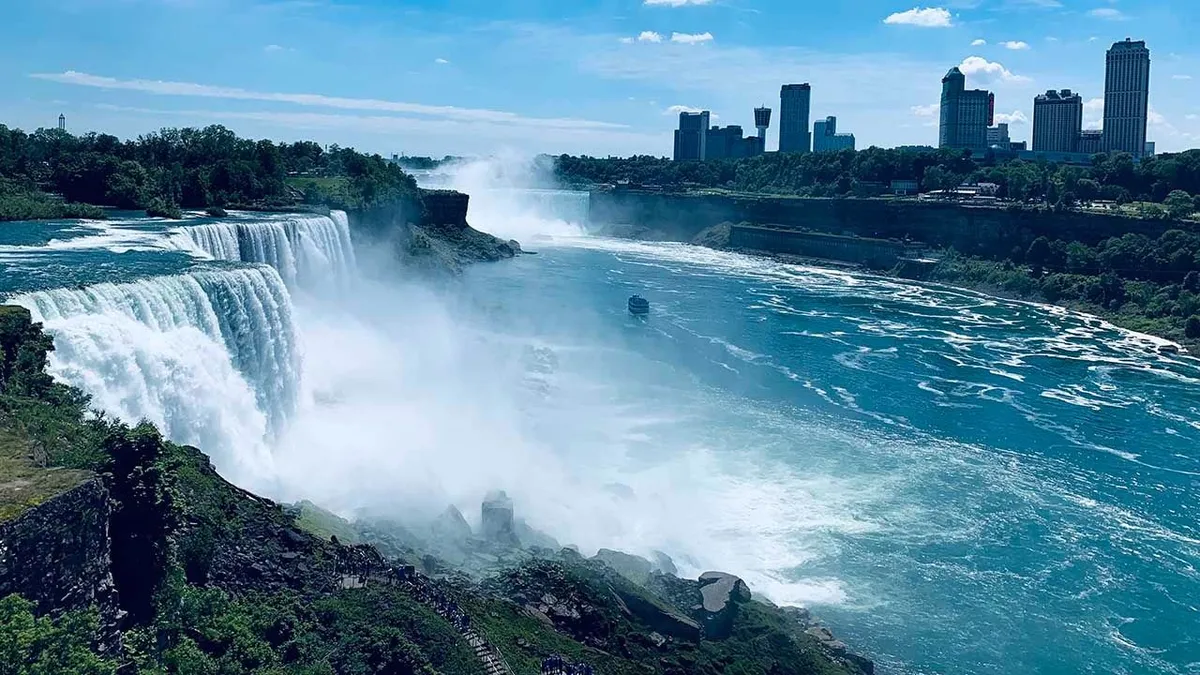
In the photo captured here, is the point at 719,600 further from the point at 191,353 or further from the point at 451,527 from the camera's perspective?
the point at 191,353

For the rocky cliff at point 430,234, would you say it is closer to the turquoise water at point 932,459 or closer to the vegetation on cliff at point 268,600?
the turquoise water at point 932,459

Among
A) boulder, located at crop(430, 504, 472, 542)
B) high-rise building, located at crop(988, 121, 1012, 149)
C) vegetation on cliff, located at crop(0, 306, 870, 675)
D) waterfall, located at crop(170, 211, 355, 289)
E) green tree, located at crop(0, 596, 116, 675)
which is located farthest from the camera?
high-rise building, located at crop(988, 121, 1012, 149)

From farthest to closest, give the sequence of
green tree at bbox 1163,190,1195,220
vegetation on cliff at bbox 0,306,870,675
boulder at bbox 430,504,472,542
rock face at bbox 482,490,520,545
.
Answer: green tree at bbox 1163,190,1195,220
rock face at bbox 482,490,520,545
boulder at bbox 430,504,472,542
vegetation on cliff at bbox 0,306,870,675

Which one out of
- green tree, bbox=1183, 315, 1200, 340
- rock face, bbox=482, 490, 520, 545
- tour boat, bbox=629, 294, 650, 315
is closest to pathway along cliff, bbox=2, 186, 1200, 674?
rock face, bbox=482, 490, 520, 545

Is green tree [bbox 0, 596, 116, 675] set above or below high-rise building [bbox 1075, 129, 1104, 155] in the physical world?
below

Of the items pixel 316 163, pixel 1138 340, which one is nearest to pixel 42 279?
pixel 1138 340

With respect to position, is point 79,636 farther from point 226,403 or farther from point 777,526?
point 777,526

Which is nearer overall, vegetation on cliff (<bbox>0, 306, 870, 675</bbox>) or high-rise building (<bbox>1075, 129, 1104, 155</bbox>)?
vegetation on cliff (<bbox>0, 306, 870, 675</bbox>)

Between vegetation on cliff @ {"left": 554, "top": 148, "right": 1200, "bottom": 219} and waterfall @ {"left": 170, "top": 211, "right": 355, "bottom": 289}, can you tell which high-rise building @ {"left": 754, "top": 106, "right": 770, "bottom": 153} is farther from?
waterfall @ {"left": 170, "top": 211, "right": 355, "bottom": 289}

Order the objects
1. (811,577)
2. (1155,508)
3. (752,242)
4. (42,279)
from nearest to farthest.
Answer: (811,577), (42,279), (1155,508), (752,242)
